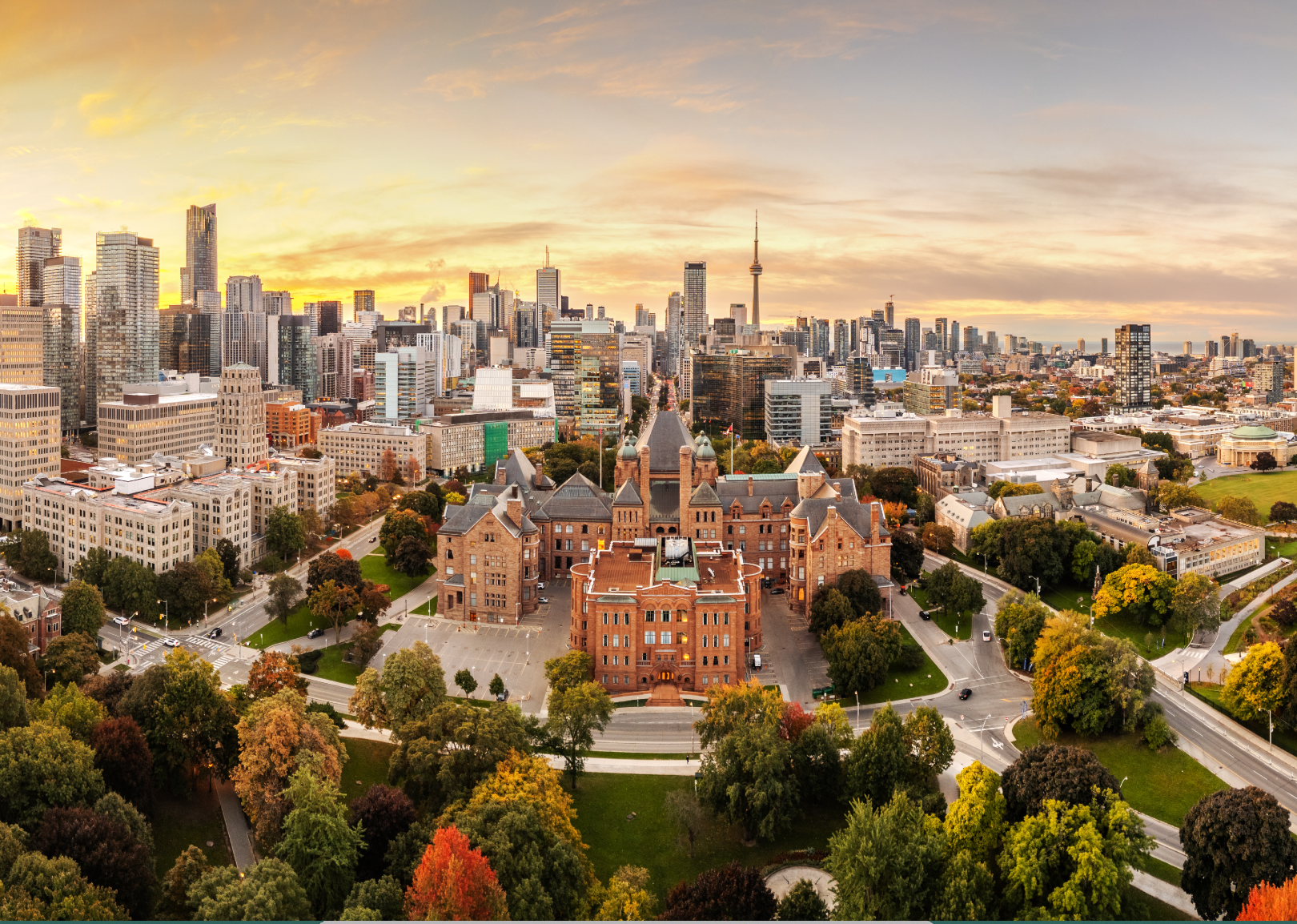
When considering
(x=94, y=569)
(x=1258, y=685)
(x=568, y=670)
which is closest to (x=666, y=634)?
(x=568, y=670)

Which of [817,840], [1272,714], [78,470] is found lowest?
[817,840]

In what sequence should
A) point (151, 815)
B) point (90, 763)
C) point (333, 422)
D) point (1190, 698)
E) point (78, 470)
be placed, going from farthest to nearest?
point (333, 422)
point (78, 470)
point (1190, 698)
point (151, 815)
point (90, 763)

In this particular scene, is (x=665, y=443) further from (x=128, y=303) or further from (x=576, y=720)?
(x=128, y=303)

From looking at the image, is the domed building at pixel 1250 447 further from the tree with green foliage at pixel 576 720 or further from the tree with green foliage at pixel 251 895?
the tree with green foliage at pixel 251 895

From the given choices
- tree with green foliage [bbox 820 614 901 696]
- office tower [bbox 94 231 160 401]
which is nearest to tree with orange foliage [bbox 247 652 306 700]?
tree with green foliage [bbox 820 614 901 696]

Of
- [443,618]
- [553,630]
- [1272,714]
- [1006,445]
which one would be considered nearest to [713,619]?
[553,630]

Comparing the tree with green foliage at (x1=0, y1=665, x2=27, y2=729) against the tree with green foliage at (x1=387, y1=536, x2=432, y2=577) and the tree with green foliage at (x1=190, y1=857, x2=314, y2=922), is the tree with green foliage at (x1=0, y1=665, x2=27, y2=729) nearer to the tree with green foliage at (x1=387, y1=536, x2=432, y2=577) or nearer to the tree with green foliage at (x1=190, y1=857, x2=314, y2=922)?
the tree with green foliage at (x1=190, y1=857, x2=314, y2=922)

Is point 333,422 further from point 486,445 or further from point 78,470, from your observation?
point 78,470

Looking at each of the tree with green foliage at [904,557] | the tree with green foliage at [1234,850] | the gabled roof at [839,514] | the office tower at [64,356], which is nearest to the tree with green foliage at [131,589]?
the gabled roof at [839,514]
